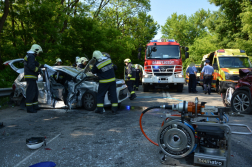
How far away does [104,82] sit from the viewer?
689 cm

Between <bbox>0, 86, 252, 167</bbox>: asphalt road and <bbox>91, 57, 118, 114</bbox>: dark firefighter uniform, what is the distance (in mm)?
391

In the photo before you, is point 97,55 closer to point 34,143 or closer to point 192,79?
point 34,143

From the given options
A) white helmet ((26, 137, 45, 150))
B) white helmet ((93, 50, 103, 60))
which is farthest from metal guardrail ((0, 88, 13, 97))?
white helmet ((26, 137, 45, 150))

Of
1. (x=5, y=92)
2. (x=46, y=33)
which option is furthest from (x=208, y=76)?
(x=5, y=92)

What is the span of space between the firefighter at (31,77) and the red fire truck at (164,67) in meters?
6.95

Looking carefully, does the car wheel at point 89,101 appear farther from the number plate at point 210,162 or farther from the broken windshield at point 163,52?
the broken windshield at point 163,52

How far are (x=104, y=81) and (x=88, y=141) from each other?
9.44 ft

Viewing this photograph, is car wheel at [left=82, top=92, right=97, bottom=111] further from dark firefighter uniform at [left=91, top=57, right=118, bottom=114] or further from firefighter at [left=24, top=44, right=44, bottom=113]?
firefighter at [left=24, top=44, right=44, bottom=113]

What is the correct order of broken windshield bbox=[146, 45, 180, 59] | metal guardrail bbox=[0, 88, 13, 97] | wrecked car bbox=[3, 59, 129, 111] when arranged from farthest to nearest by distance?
broken windshield bbox=[146, 45, 180, 59], metal guardrail bbox=[0, 88, 13, 97], wrecked car bbox=[3, 59, 129, 111]

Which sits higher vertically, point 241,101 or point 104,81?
point 104,81

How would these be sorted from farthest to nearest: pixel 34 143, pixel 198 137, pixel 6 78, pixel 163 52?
pixel 163 52, pixel 6 78, pixel 34 143, pixel 198 137

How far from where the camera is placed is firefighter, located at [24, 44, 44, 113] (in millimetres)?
7055

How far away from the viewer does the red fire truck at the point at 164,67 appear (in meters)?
12.8

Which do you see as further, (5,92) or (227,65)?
(227,65)
